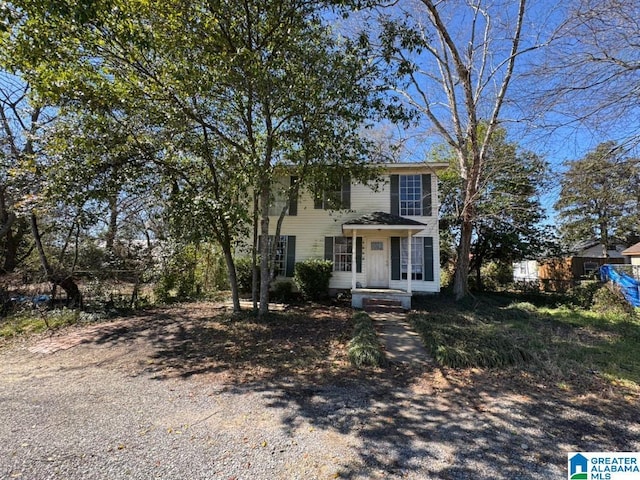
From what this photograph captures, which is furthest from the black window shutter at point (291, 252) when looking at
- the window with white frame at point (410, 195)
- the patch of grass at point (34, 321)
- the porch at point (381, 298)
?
the patch of grass at point (34, 321)

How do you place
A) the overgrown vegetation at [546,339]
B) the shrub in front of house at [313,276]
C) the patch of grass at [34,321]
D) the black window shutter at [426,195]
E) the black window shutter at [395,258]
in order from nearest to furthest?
1. the overgrown vegetation at [546,339]
2. the patch of grass at [34,321]
3. the shrub in front of house at [313,276]
4. the black window shutter at [395,258]
5. the black window shutter at [426,195]

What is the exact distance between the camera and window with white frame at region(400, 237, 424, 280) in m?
11.7

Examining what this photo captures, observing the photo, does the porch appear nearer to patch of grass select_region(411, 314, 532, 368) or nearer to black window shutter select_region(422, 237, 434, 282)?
black window shutter select_region(422, 237, 434, 282)

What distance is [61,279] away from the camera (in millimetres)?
8414

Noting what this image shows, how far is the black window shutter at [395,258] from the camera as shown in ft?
38.1

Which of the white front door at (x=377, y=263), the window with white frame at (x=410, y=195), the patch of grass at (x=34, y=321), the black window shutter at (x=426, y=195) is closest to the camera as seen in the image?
the patch of grass at (x=34, y=321)

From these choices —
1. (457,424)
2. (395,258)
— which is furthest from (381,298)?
(457,424)

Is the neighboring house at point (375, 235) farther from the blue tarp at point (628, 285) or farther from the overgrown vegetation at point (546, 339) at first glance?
the blue tarp at point (628, 285)

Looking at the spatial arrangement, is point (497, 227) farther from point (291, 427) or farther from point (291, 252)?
point (291, 427)

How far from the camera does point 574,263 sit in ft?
66.2

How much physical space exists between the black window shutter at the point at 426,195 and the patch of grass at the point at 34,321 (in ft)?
37.4

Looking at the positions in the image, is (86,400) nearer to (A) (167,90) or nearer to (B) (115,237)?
(A) (167,90)

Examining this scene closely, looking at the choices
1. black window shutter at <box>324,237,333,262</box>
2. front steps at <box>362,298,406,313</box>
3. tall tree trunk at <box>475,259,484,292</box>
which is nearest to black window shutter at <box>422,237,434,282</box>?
front steps at <box>362,298,406,313</box>

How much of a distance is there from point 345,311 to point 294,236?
3.91 metres
